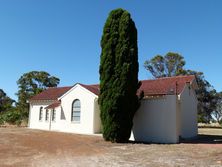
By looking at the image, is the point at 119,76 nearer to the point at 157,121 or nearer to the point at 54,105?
the point at 157,121

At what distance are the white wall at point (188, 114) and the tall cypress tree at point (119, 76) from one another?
7.00m

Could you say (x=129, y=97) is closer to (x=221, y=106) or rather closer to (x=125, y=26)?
(x=125, y=26)

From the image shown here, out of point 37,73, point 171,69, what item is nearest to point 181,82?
point 171,69

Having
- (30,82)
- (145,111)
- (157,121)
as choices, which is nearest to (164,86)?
(145,111)

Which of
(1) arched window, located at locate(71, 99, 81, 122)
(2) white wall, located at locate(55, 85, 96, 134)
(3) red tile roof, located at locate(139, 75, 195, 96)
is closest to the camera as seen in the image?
(3) red tile roof, located at locate(139, 75, 195, 96)

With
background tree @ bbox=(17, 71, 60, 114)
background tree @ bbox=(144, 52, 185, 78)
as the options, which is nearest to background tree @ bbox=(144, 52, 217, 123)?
background tree @ bbox=(144, 52, 185, 78)

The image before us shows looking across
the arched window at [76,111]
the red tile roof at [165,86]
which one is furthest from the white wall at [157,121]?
the arched window at [76,111]

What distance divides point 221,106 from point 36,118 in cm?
5772

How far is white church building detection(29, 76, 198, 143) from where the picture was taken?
22438mm

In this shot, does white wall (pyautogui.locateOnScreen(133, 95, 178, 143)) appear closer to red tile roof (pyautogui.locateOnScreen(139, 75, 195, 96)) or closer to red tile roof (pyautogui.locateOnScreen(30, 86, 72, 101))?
red tile roof (pyautogui.locateOnScreen(139, 75, 195, 96))

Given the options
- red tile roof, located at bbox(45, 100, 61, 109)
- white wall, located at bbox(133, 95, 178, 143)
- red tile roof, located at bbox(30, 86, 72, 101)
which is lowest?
white wall, located at bbox(133, 95, 178, 143)

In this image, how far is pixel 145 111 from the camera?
A: 919 inches

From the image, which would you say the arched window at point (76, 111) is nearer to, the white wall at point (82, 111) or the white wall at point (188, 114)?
the white wall at point (82, 111)

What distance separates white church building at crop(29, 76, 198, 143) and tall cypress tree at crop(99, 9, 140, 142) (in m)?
2.23
